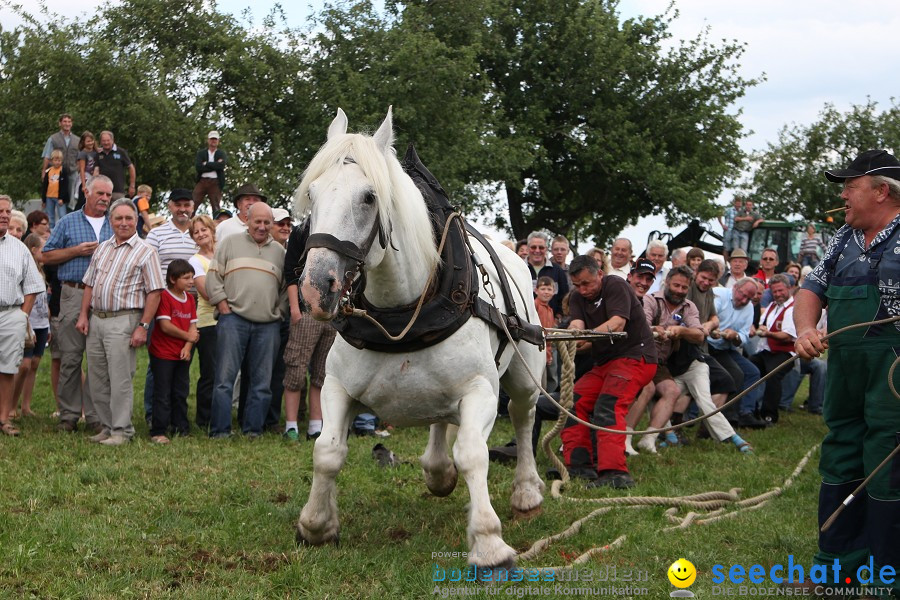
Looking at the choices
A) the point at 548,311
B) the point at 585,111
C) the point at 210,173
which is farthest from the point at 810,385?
the point at 585,111

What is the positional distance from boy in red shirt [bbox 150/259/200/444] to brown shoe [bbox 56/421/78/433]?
723mm

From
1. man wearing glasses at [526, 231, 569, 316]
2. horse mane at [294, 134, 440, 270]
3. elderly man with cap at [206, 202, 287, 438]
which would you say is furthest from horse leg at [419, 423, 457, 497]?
man wearing glasses at [526, 231, 569, 316]

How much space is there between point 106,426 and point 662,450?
17.6 ft

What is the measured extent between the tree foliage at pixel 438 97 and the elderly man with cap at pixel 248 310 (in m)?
12.9

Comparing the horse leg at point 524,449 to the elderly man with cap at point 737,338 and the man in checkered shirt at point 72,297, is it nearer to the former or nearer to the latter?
the man in checkered shirt at point 72,297

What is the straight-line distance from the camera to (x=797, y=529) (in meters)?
6.02

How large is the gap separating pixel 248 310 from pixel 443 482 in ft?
11.6

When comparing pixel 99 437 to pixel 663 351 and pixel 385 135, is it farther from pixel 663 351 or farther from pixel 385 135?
pixel 663 351

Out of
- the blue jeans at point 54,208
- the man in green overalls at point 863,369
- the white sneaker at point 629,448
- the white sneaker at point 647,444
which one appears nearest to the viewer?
the man in green overalls at point 863,369

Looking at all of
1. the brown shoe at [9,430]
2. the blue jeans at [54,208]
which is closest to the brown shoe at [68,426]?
the brown shoe at [9,430]

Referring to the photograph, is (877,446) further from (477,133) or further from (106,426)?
(477,133)

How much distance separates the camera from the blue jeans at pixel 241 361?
9008 mm

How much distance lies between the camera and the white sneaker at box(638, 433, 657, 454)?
954 centimetres

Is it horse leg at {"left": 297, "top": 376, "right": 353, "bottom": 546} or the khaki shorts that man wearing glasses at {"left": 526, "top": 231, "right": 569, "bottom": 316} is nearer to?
the khaki shorts
